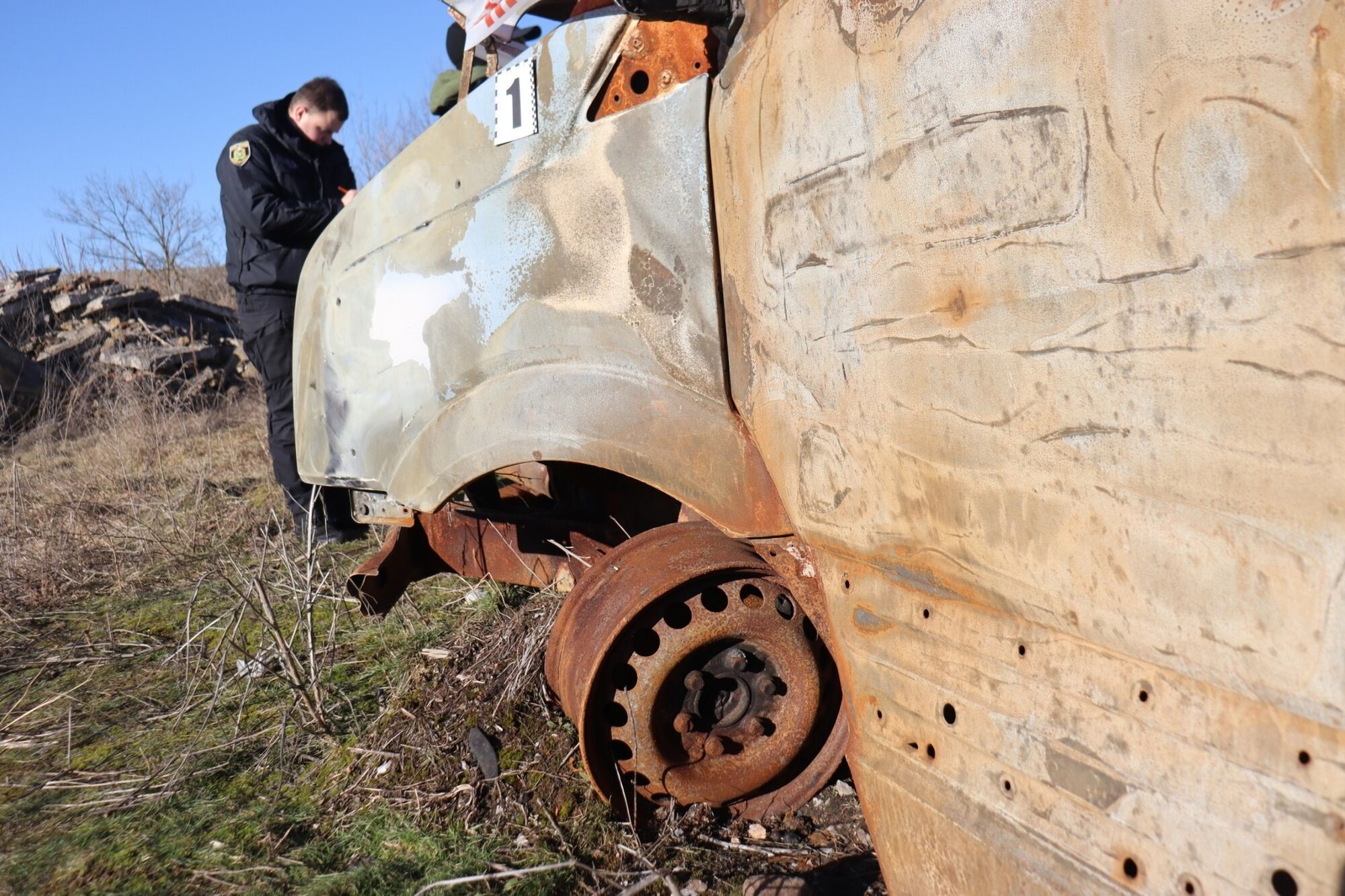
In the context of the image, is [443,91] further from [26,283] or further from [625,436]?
[26,283]

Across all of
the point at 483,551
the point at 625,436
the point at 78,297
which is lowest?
the point at 483,551

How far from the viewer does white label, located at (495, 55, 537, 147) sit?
7.31 ft

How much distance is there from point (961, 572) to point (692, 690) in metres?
0.93

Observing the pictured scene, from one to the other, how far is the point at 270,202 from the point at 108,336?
8.44 meters

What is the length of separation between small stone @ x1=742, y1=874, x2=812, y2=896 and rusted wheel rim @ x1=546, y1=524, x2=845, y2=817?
273mm

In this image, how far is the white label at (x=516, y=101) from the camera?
2229 mm

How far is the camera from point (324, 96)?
526 cm

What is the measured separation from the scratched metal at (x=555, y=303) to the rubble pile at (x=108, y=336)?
878cm

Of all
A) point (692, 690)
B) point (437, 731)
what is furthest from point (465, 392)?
point (437, 731)

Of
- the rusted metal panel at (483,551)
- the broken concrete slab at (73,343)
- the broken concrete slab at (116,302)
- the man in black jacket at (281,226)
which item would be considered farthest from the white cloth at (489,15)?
the broken concrete slab at (116,302)

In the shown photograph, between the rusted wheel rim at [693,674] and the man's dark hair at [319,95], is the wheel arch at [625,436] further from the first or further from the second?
the man's dark hair at [319,95]

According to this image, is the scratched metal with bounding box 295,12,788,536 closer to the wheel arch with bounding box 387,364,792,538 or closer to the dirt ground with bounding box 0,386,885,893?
the wheel arch with bounding box 387,364,792,538

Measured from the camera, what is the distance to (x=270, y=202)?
497 cm

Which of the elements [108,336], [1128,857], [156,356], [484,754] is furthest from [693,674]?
[108,336]
